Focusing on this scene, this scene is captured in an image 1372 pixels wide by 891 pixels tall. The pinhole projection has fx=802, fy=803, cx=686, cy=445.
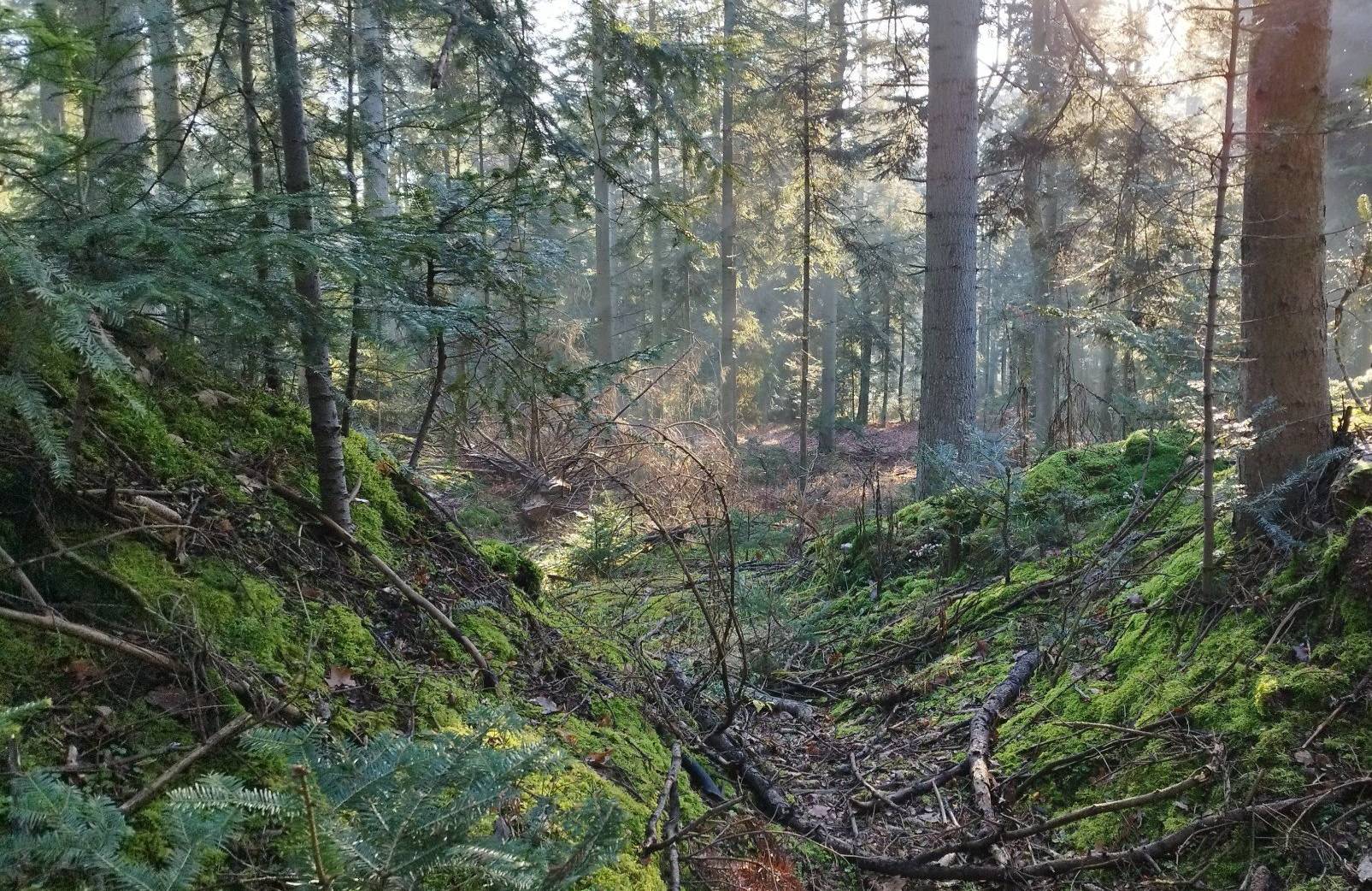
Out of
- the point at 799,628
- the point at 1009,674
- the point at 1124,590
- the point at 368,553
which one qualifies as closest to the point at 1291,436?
the point at 1124,590

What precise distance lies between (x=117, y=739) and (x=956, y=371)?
8.05 metres

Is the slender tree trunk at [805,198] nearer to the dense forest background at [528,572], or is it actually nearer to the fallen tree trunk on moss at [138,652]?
the dense forest background at [528,572]

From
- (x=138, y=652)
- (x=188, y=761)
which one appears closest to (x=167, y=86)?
(x=138, y=652)

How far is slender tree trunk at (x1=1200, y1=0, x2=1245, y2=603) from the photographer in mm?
3475

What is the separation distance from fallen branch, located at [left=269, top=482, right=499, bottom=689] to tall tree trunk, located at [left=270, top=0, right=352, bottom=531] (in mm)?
118

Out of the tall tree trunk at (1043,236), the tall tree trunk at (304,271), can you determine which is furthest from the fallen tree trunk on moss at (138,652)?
the tall tree trunk at (1043,236)

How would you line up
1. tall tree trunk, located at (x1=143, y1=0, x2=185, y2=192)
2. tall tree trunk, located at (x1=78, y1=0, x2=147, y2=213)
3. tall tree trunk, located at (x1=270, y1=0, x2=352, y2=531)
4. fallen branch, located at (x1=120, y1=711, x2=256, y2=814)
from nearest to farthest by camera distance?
fallen branch, located at (x1=120, y1=711, x2=256, y2=814)
tall tree trunk, located at (x1=78, y1=0, x2=147, y2=213)
tall tree trunk, located at (x1=143, y1=0, x2=185, y2=192)
tall tree trunk, located at (x1=270, y1=0, x2=352, y2=531)

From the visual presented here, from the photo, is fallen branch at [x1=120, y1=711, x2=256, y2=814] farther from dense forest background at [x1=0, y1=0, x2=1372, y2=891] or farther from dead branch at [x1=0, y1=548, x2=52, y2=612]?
dead branch at [x1=0, y1=548, x2=52, y2=612]

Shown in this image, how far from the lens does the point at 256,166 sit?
14.3 ft

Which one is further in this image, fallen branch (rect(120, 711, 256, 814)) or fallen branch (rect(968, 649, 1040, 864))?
fallen branch (rect(968, 649, 1040, 864))

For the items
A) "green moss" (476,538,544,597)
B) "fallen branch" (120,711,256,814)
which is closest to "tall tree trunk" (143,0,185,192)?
"fallen branch" (120,711,256,814)

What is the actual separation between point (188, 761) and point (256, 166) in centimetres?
353

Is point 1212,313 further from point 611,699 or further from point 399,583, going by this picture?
point 399,583

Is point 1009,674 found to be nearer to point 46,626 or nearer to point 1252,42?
point 1252,42
